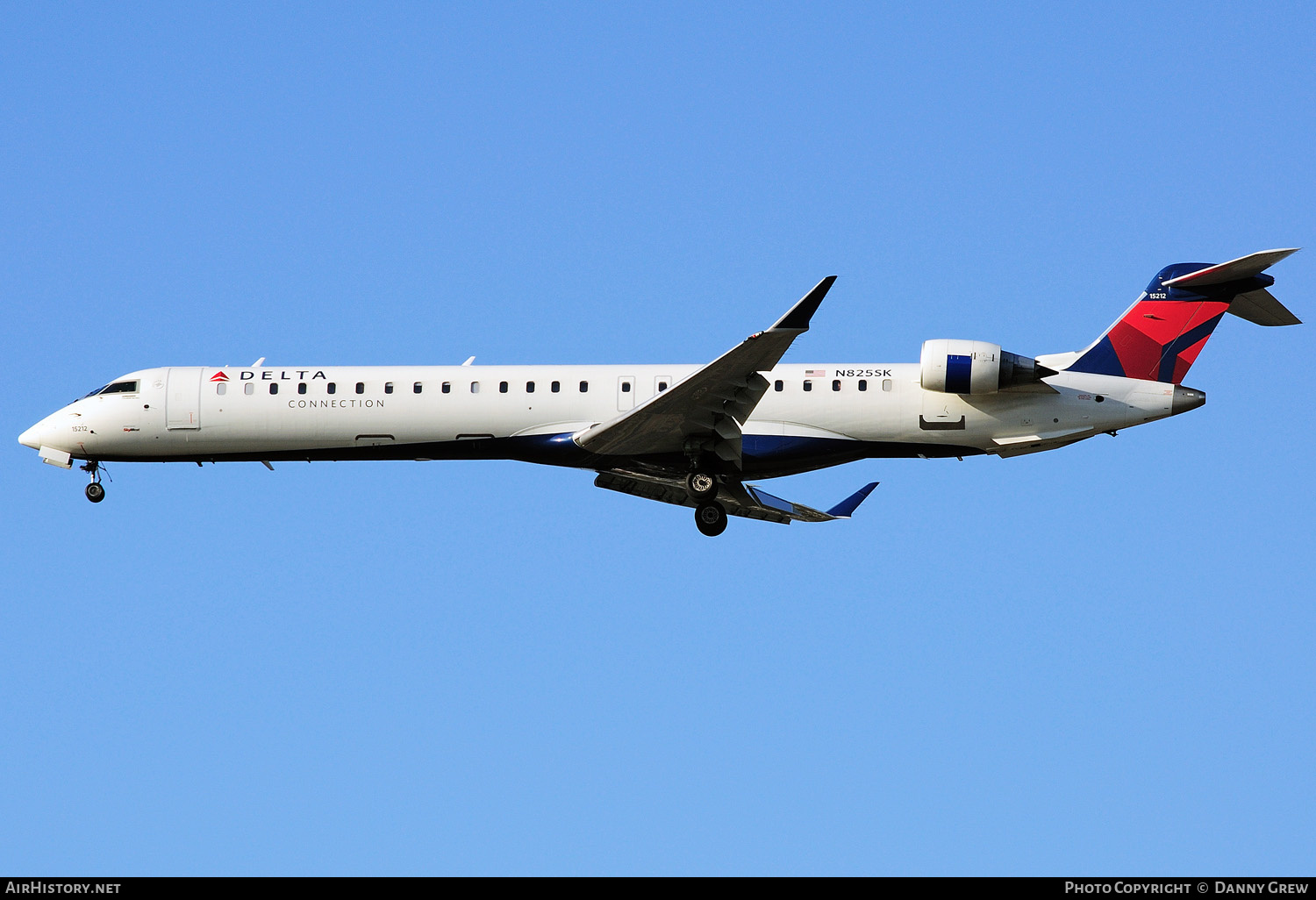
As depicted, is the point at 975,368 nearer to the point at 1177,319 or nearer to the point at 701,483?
the point at 1177,319

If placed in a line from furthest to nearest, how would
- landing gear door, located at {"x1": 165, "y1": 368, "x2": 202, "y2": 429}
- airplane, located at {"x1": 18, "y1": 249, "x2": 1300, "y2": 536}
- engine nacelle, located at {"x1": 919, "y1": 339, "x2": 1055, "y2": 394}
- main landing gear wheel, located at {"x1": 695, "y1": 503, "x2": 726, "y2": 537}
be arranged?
landing gear door, located at {"x1": 165, "y1": 368, "x2": 202, "y2": 429} < main landing gear wheel, located at {"x1": 695, "y1": 503, "x2": 726, "y2": 537} < airplane, located at {"x1": 18, "y1": 249, "x2": 1300, "y2": 536} < engine nacelle, located at {"x1": 919, "y1": 339, "x2": 1055, "y2": 394}

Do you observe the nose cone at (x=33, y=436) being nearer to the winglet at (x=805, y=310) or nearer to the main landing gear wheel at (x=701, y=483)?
the main landing gear wheel at (x=701, y=483)

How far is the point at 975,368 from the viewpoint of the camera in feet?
84.4

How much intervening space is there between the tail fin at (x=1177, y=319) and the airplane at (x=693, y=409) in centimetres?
3

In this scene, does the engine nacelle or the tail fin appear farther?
the tail fin

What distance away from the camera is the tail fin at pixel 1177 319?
88.1 feet

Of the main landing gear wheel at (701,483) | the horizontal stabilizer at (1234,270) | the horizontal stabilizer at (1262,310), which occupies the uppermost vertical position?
the horizontal stabilizer at (1234,270)

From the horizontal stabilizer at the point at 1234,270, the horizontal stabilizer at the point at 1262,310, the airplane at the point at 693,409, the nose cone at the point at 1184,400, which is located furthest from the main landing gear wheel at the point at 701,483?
the horizontal stabilizer at the point at 1262,310

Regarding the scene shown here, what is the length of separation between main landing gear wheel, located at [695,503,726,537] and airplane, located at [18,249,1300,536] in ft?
0.11

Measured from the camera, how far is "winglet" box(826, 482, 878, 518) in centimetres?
3006

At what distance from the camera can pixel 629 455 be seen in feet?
87.0

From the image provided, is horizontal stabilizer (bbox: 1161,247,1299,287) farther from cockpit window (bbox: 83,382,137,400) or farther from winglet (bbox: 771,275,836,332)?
cockpit window (bbox: 83,382,137,400)

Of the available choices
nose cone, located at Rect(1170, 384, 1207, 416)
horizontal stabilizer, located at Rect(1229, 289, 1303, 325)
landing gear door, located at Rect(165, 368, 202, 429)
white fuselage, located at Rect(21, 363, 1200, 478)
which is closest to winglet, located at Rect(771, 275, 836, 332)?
white fuselage, located at Rect(21, 363, 1200, 478)
